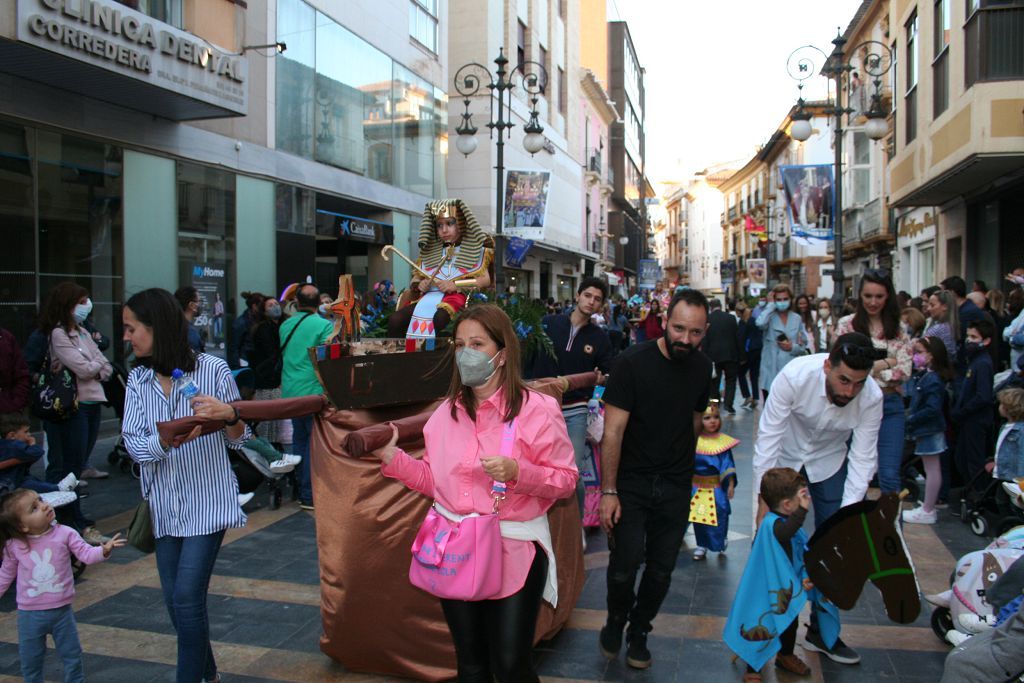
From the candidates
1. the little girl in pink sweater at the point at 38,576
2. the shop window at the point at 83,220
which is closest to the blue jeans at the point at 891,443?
the little girl in pink sweater at the point at 38,576

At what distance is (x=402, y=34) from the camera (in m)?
18.7

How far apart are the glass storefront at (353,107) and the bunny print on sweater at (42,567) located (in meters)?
11.8

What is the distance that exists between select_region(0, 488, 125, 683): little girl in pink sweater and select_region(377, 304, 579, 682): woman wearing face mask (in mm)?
1685

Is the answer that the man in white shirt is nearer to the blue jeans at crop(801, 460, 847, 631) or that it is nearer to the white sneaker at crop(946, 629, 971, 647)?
the blue jeans at crop(801, 460, 847, 631)

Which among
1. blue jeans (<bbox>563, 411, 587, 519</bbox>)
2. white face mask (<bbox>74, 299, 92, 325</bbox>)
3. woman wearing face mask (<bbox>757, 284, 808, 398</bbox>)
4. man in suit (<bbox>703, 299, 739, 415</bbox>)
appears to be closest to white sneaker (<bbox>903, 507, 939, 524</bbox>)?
blue jeans (<bbox>563, 411, 587, 519</bbox>)

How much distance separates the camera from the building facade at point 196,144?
9.66 m

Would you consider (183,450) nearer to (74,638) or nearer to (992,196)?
(74,638)

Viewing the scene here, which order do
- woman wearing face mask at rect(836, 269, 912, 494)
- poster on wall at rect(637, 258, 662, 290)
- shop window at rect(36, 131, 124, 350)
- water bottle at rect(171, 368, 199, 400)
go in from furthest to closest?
poster on wall at rect(637, 258, 662, 290) < shop window at rect(36, 131, 124, 350) < woman wearing face mask at rect(836, 269, 912, 494) < water bottle at rect(171, 368, 199, 400)

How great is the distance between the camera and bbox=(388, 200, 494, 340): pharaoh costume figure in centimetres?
523

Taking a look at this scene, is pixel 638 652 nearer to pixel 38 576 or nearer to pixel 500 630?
pixel 500 630

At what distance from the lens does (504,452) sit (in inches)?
109

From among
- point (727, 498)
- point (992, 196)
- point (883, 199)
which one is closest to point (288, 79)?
point (727, 498)

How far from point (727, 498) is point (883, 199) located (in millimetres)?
24049

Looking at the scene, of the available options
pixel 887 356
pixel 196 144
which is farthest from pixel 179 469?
pixel 196 144
